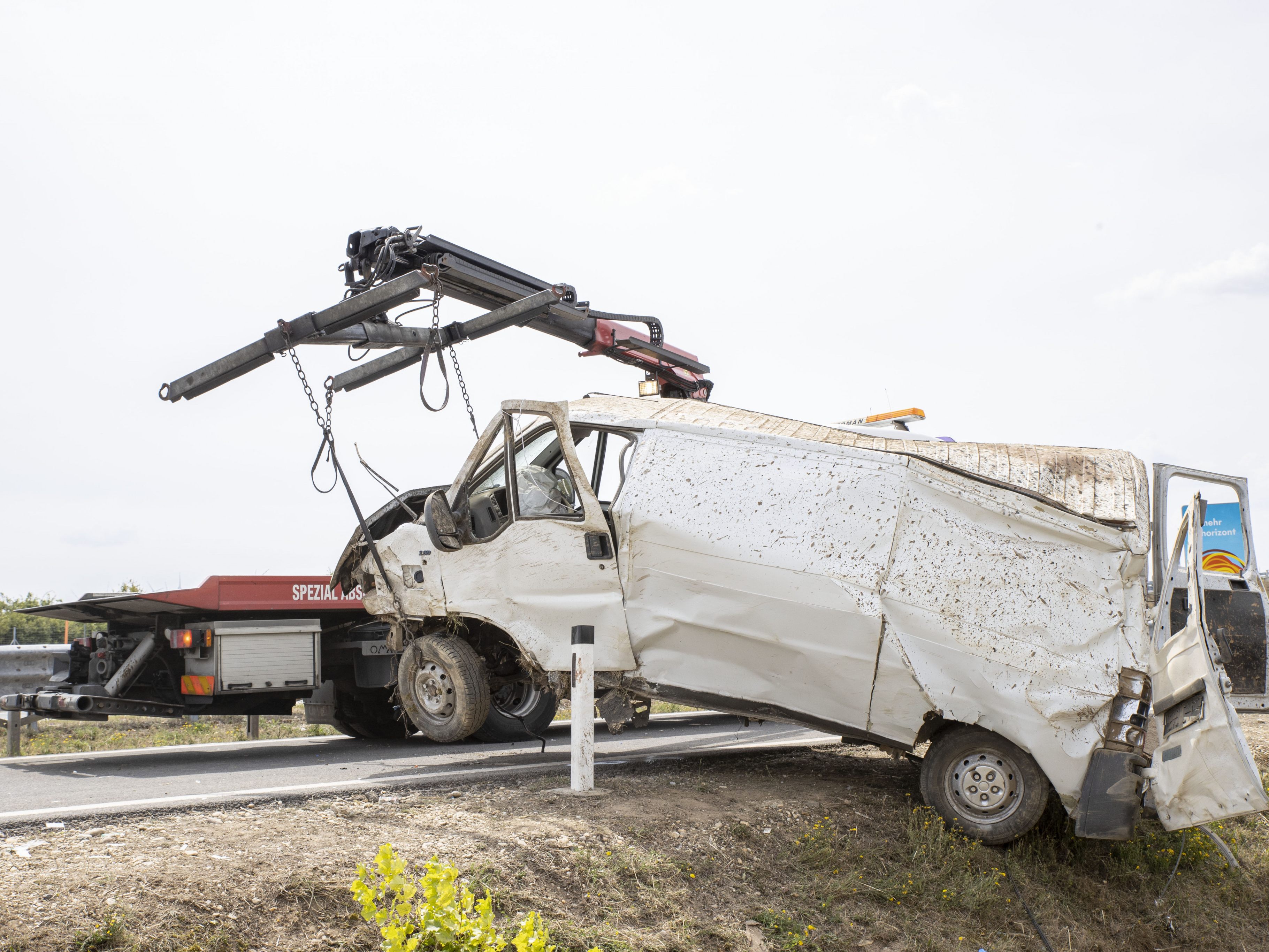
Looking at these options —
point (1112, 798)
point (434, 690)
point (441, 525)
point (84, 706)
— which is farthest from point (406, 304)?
point (1112, 798)

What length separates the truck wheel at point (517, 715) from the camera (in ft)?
30.0

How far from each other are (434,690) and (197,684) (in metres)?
2.64

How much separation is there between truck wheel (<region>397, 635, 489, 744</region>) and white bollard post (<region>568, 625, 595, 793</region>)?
3.63ft

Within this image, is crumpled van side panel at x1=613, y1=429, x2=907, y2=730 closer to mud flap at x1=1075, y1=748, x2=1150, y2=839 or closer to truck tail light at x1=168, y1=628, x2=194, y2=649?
mud flap at x1=1075, y1=748, x2=1150, y2=839

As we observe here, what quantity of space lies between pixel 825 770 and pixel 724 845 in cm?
225

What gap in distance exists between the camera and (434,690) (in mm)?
7344

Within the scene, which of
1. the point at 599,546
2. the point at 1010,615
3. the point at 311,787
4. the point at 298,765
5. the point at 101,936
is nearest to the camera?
the point at 101,936

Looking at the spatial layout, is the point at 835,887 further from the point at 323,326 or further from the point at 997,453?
the point at 323,326

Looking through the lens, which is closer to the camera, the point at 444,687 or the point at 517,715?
the point at 444,687

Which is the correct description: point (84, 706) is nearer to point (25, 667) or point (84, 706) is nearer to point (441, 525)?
point (25, 667)

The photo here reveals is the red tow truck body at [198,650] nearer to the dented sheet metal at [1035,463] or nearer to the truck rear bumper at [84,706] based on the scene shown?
the truck rear bumper at [84,706]

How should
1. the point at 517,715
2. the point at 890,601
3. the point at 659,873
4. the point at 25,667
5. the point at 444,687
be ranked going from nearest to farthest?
the point at 659,873 → the point at 890,601 → the point at 444,687 → the point at 517,715 → the point at 25,667

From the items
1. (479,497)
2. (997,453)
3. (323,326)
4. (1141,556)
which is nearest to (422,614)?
(479,497)

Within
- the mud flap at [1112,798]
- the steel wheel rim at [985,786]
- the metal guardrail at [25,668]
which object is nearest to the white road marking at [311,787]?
the steel wheel rim at [985,786]
